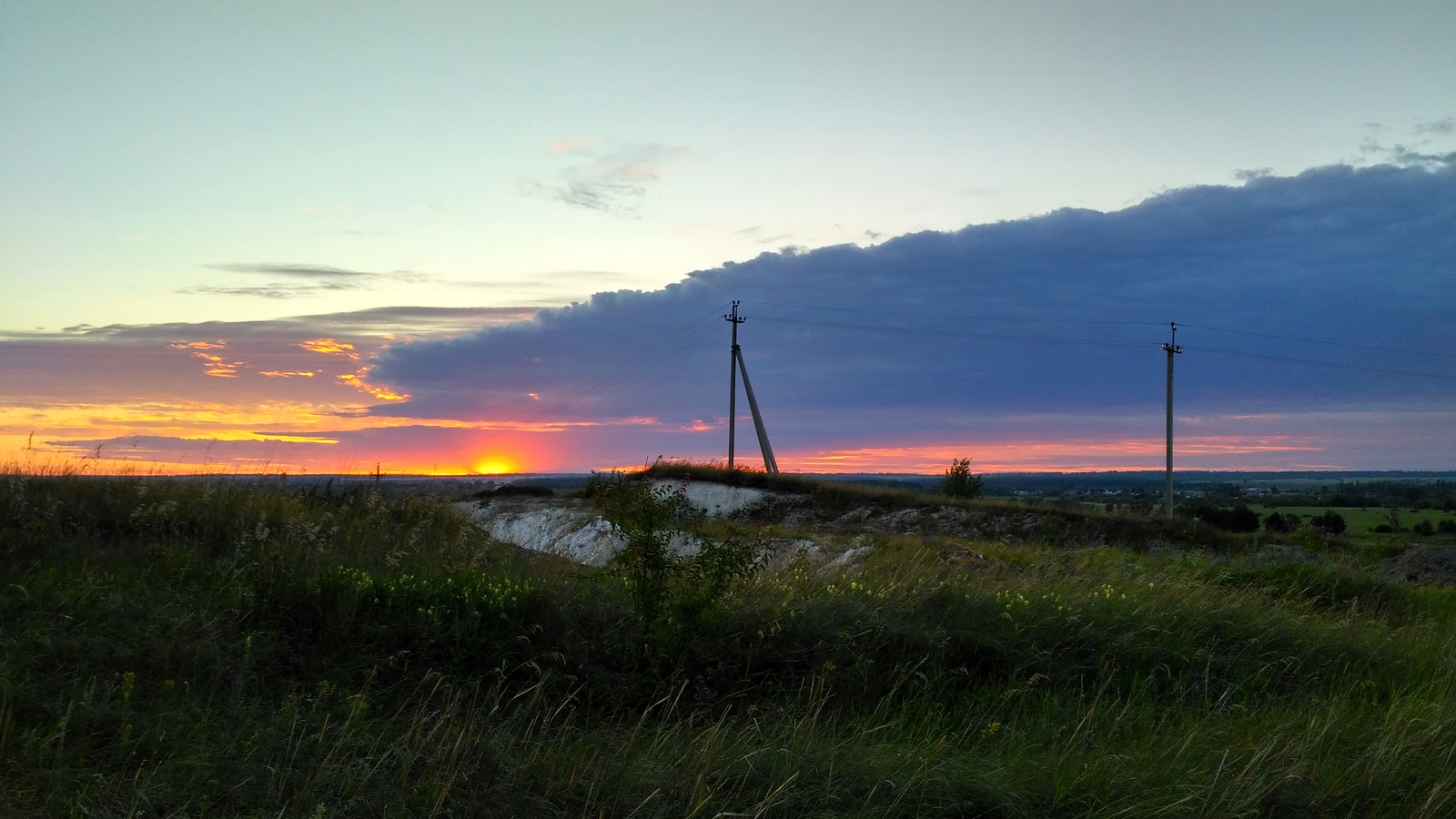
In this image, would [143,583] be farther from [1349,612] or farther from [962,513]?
[962,513]

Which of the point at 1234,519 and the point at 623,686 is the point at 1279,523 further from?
the point at 623,686

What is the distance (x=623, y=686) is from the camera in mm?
6926

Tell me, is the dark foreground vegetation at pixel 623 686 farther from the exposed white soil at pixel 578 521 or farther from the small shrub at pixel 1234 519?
the small shrub at pixel 1234 519

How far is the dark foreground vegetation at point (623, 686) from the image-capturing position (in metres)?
4.79

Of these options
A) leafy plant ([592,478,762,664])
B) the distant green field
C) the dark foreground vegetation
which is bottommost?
the distant green field

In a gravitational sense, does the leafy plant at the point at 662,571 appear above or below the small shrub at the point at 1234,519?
above

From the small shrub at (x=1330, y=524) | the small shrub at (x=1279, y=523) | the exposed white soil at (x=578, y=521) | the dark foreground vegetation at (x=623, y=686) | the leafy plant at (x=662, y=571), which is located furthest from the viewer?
the small shrub at (x=1330, y=524)

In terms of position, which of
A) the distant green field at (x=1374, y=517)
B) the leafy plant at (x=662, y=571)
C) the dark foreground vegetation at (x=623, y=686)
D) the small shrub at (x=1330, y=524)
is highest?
the leafy plant at (x=662, y=571)

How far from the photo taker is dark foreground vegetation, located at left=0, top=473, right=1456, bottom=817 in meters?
4.79

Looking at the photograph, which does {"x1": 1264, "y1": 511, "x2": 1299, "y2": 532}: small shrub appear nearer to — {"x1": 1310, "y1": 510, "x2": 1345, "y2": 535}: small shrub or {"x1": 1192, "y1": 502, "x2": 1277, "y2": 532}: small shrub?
{"x1": 1192, "y1": 502, "x2": 1277, "y2": 532}: small shrub

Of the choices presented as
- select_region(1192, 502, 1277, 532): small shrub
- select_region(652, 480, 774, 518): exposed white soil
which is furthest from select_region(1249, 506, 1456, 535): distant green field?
select_region(652, 480, 774, 518): exposed white soil

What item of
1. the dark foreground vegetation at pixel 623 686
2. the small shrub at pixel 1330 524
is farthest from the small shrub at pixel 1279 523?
the dark foreground vegetation at pixel 623 686

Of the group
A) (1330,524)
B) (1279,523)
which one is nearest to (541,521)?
(1279,523)

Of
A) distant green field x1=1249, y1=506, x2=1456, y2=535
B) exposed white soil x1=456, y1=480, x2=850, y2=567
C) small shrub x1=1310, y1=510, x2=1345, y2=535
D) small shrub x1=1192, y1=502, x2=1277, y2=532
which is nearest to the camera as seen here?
exposed white soil x1=456, y1=480, x2=850, y2=567
